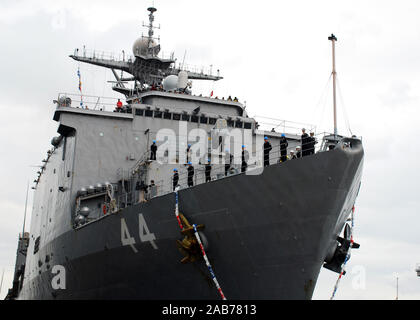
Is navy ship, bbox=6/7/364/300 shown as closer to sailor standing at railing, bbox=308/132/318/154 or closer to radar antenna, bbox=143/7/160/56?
sailor standing at railing, bbox=308/132/318/154

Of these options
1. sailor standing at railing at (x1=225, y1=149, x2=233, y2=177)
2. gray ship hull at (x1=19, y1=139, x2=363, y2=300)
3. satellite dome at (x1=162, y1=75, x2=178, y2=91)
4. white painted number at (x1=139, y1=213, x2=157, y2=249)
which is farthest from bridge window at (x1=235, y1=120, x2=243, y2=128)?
white painted number at (x1=139, y1=213, x2=157, y2=249)

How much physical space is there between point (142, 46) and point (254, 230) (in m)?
15.3

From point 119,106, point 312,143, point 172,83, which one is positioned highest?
point 172,83

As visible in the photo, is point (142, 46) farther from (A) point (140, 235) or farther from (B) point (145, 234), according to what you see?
(B) point (145, 234)

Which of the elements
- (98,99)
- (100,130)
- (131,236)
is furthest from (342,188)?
(98,99)

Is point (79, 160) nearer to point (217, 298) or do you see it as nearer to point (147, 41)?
point (217, 298)

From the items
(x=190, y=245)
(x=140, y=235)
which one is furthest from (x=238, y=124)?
(x=190, y=245)

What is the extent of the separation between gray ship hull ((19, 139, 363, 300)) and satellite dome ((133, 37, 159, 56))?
492 inches

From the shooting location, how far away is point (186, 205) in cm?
1129

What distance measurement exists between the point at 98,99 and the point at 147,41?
6.56 meters

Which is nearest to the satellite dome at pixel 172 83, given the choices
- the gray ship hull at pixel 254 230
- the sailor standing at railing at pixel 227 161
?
the sailor standing at railing at pixel 227 161

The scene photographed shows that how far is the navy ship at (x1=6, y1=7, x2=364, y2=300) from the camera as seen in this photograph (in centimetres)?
1002

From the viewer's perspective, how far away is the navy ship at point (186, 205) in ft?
32.9
